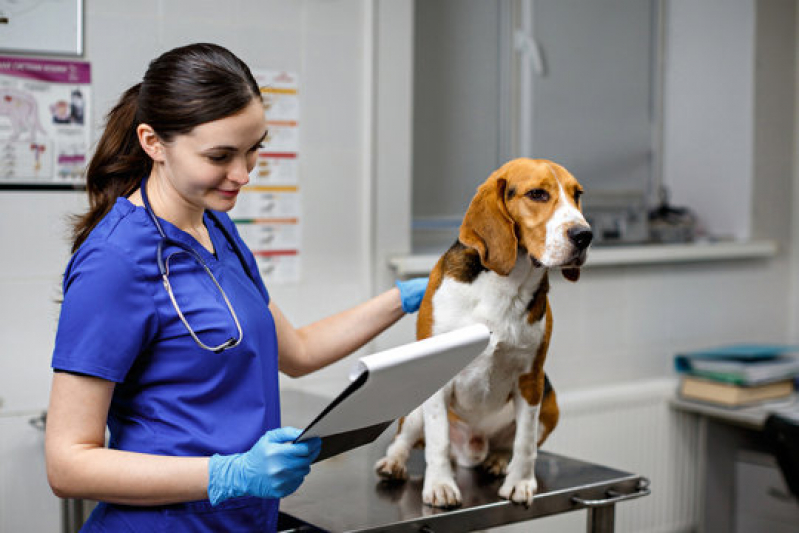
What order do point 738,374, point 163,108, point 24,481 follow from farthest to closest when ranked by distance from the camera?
point 738,374 < point 24,481 < point 163,108

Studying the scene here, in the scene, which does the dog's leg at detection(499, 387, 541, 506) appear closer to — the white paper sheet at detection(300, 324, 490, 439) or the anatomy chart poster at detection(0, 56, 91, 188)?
the white paper sheet at detection(300, 324, 490, 439)

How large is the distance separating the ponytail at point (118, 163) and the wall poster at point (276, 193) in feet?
3.55

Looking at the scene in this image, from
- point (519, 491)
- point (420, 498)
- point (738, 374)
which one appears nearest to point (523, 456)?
point (519, 491)

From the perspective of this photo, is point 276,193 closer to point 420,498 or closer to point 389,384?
point 420,498

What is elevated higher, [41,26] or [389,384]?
[41,26]

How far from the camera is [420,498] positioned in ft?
5.03

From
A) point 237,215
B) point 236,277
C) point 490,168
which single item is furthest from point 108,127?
point 490,168

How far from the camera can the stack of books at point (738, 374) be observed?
3074 millimetres

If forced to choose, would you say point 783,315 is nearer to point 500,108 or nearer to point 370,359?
point 500,108

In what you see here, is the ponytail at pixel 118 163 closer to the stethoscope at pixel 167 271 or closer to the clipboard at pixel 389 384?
the stethoscope at pixel 167 271

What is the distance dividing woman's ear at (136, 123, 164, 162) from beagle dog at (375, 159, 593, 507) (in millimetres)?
492

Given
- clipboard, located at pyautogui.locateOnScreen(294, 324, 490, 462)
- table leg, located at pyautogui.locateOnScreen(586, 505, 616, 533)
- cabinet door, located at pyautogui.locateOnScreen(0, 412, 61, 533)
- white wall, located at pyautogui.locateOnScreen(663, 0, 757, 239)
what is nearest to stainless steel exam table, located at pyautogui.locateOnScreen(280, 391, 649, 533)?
table leg, located at pyautogui.locateOnScreen(586, 505, 616, 533)

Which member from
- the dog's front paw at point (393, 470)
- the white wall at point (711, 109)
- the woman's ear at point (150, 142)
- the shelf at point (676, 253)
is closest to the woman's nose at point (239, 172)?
the woman's ear at point (150, 142)

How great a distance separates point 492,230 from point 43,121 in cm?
129
